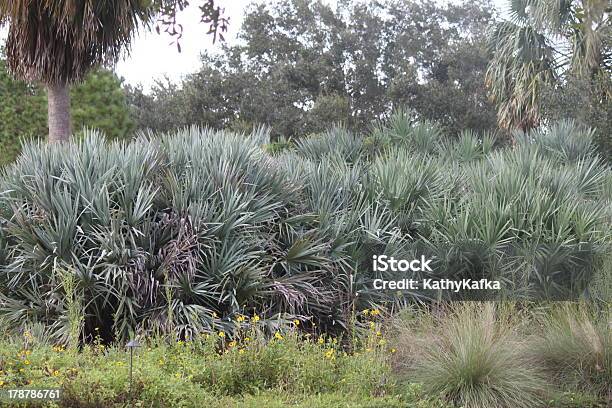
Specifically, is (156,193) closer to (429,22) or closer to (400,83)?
(400,83)

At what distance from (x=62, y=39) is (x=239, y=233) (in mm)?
6054

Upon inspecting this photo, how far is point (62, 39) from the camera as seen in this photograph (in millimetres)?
12391

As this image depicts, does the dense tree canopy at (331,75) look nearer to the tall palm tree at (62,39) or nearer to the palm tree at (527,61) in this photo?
the palm tree at (527,61)

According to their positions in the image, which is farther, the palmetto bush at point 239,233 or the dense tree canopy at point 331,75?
the dense tree canopy at point 331,75

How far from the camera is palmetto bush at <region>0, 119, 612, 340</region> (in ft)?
25.3

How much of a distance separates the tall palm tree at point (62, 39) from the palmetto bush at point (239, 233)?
323 centimetres

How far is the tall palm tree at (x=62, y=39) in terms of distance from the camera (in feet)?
38.2

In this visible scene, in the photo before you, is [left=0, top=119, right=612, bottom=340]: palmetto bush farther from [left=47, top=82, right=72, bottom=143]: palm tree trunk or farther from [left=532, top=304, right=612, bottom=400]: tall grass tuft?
[left=47, top=82, right=72, bottom=143]: palm tree trunk

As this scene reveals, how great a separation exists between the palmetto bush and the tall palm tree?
10.6ft

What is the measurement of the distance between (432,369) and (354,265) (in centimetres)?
291

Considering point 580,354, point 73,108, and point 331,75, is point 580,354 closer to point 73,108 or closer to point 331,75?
point 73,108

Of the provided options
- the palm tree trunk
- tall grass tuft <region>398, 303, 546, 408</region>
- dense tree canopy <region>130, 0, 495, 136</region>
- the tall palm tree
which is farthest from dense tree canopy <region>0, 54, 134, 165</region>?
tall grass tuft <region>398, 303, 546, 408</region>

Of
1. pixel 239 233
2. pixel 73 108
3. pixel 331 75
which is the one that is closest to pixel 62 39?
pixel 239 233

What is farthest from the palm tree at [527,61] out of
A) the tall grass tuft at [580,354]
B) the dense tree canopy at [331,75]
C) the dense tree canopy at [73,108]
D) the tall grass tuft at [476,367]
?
the tall grass tuft at [476,367]
